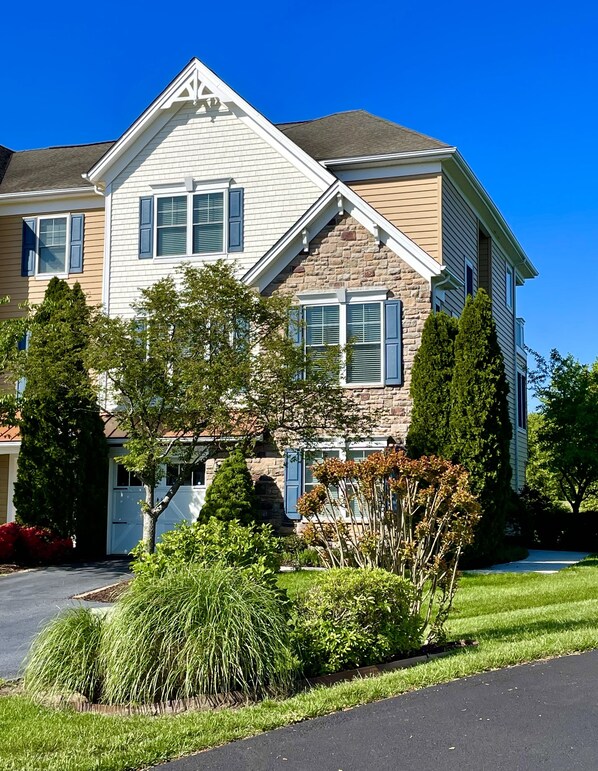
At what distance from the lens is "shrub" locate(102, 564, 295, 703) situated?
6965 mm

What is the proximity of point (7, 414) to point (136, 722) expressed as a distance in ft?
44.0

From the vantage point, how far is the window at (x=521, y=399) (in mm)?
28016

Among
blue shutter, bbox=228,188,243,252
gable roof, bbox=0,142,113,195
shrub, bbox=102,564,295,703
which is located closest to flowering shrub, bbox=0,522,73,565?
blue shutter, bbox=228,188,243,252

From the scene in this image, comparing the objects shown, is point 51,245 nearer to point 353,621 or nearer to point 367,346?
point 367,346

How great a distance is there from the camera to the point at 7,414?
741 inches

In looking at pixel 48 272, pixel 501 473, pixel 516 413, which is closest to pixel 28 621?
pixel 501 473

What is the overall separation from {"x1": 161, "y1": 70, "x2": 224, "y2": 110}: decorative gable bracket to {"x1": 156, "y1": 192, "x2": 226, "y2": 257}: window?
7.84 feet

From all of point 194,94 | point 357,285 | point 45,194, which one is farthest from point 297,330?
point 45,194

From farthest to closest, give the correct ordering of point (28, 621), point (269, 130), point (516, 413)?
point (516, 413) < point (269, 130) < point (28, 621)

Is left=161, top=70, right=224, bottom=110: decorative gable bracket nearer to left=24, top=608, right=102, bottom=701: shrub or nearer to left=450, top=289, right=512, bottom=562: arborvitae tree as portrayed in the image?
left=450, top=289, right=512, bottom=562: arborvitae tree

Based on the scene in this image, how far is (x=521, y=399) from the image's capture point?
2848 cm

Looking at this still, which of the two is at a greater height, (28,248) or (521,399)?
(28,248)

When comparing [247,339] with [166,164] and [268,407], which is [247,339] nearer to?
[268,407]

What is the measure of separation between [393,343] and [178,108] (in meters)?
8.79
